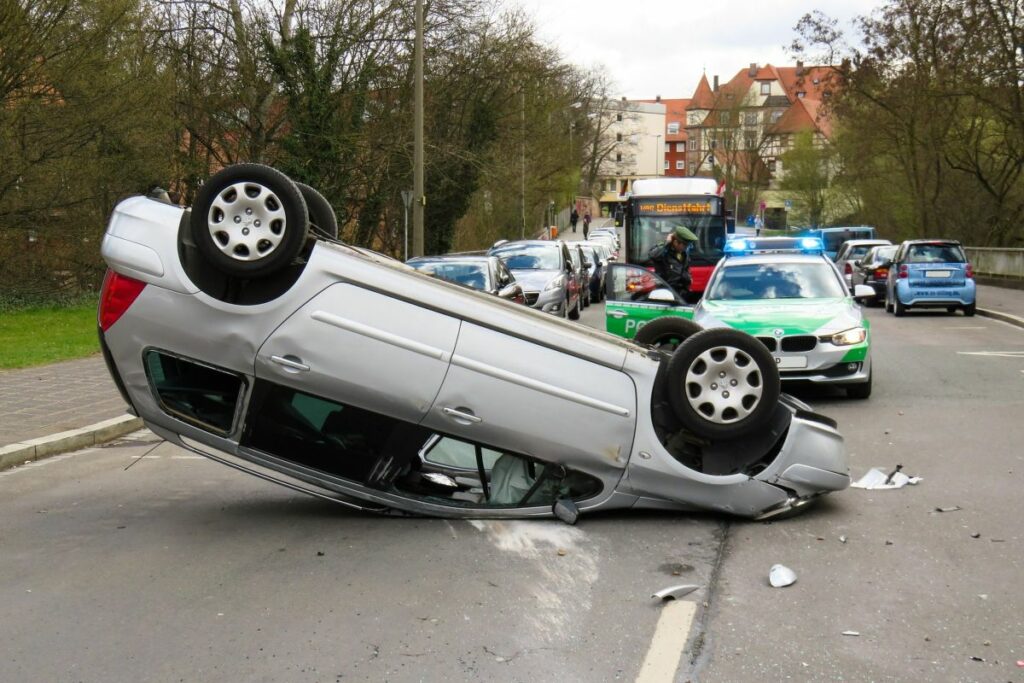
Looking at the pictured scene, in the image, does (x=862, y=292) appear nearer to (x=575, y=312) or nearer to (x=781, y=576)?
(x=781, y=576)

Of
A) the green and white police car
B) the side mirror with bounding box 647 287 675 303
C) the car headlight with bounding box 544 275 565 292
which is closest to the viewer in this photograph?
the side mirror with bounding box 647 287 675 303

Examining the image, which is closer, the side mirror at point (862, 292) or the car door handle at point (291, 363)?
the car door handle at point (291, 363)

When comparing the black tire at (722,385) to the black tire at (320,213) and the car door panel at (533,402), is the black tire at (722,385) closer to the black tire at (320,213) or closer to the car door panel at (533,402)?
the car door panel at (533,402)

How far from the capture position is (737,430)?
6793mm

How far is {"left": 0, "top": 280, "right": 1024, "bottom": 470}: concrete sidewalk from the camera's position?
991cm

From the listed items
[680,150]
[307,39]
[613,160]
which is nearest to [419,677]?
[307,39]

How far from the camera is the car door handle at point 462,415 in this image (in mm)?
6410

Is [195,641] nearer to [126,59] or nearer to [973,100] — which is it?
[126,59]

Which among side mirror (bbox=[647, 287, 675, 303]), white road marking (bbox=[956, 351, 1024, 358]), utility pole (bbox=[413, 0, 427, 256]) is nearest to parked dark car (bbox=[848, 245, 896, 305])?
utility pole (bbox=[413, 0, 427, 256])

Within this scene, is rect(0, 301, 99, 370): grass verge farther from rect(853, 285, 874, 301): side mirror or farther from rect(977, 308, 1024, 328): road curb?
rect(977, 308, 1024, 328): road curb

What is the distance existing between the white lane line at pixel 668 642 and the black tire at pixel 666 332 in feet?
11.6

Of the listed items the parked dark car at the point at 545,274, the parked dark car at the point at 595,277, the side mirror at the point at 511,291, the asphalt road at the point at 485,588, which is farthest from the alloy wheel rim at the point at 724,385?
the parked dark car at the point at 595,277

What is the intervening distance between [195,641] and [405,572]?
1.27 m

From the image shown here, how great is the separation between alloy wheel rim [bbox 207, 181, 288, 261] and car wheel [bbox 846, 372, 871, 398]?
8.09 meters
